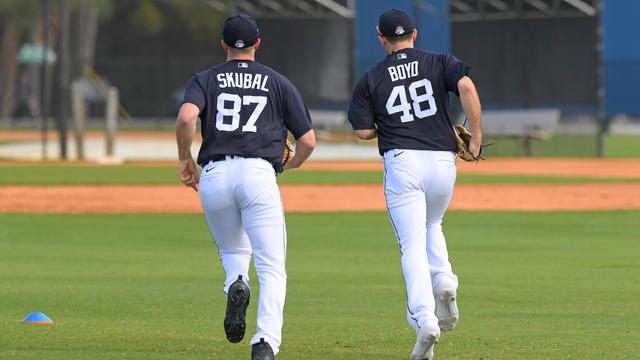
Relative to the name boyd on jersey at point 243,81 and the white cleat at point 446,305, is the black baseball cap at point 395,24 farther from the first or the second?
the white cleat at point 446,305

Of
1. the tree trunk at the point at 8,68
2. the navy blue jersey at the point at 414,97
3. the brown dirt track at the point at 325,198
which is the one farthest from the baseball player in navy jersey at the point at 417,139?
the tree trunk at the point at 8,68

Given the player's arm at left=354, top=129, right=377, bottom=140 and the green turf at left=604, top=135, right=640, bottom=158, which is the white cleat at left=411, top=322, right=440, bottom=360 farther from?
the green turf at left=604, top=135, right=640, bottom=158

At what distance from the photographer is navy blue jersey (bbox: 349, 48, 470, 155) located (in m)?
7.30

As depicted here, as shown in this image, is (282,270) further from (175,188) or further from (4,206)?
(175,188)

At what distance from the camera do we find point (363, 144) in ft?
145

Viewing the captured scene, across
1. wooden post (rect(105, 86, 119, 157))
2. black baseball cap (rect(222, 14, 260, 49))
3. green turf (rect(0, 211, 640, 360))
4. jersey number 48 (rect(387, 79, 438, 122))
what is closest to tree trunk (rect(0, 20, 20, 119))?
wooden post (rect(105, 86, 119, 157))

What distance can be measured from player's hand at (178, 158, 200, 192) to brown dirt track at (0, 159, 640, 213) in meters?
12.6

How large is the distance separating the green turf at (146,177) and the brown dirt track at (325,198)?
1.46 metres

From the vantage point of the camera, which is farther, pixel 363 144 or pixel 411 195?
pixel 363 144

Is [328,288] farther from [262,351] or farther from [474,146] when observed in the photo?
[262,351]

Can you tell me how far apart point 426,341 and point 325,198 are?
15.3m

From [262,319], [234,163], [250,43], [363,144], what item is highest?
[250,43]

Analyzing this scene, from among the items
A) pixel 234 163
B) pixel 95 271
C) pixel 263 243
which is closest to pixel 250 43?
pixel 234 163

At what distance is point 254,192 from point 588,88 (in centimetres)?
3729
